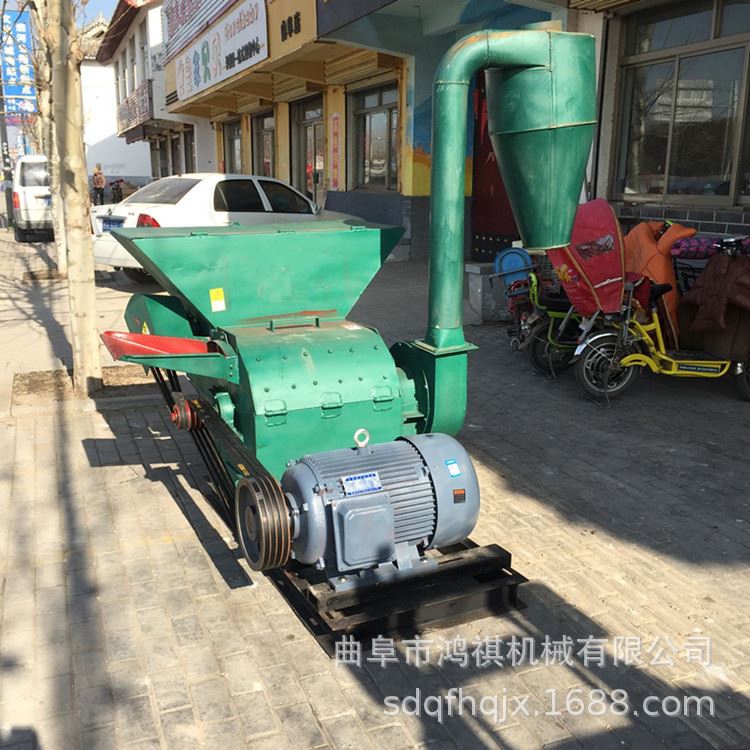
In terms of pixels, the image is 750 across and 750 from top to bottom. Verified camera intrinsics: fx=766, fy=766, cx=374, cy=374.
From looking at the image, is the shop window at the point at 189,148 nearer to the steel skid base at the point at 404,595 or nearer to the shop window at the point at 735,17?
the shop window at the point at 735,17

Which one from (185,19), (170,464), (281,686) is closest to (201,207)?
(170,464)

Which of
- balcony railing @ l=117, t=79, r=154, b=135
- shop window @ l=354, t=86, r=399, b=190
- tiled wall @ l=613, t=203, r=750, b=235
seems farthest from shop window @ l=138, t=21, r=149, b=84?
tiled wall @ l=613, t=203, r=750, b=235

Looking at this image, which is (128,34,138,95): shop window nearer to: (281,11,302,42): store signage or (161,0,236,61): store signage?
(161,0,236,61): store signage

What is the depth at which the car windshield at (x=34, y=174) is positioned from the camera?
20.6 meters

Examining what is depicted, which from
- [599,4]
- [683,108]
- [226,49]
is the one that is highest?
[226,49]

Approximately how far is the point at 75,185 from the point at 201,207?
5065 millimetres

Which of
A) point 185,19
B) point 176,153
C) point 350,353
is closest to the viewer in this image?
point 350,353

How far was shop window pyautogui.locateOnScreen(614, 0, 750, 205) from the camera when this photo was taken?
26.9ft

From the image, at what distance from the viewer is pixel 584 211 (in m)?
6.50

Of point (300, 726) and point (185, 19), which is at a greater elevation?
point (185, 19)

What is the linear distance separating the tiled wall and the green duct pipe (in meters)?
5.00

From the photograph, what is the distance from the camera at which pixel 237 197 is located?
477 inches

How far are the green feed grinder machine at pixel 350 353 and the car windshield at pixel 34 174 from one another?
18447 mm

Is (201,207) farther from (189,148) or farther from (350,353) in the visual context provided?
(189,148)
